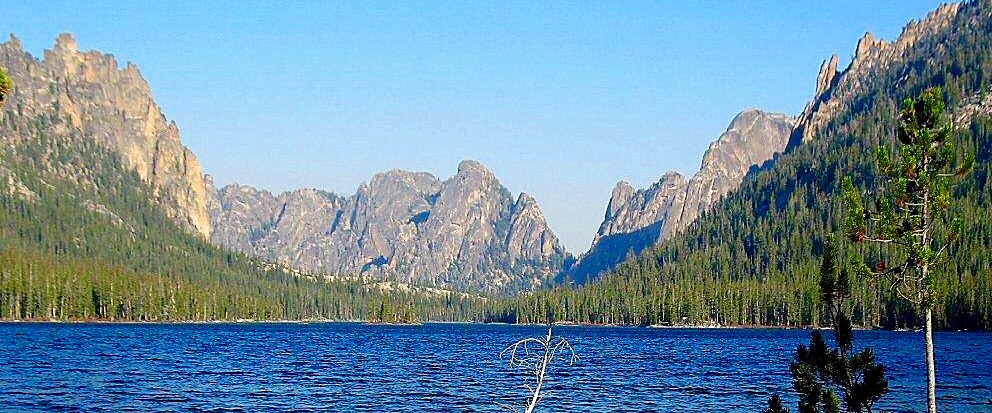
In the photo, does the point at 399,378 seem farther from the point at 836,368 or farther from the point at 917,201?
the point at 836,368

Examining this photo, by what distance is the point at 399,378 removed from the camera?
314 ft

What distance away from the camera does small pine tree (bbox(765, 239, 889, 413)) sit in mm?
33344

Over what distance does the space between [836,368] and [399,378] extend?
65.9m

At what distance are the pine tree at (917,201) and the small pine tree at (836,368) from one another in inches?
104

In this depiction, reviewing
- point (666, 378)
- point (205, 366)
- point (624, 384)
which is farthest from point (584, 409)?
point (205, 366)

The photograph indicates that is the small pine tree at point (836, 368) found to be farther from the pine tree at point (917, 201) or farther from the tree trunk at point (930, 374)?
the pine tree at point (917, 201)

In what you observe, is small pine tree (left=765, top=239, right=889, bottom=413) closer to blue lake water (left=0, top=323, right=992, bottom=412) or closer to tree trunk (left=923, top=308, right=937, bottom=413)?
tree trunk (left=923, top=308, right=937, bottom=413)

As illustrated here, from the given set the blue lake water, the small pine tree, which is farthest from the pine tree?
the blue lake water

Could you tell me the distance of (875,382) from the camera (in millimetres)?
33250

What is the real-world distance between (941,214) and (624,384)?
55916 millimetres

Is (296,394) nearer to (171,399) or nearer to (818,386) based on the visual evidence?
(171,399)

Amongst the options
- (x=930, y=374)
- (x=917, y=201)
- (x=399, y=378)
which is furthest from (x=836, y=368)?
(x=399, y=378)

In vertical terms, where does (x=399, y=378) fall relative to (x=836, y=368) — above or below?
below

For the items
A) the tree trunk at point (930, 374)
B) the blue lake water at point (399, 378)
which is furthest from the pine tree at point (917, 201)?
the blue lake water at point (399, 378)
